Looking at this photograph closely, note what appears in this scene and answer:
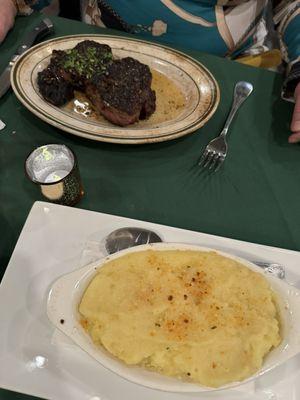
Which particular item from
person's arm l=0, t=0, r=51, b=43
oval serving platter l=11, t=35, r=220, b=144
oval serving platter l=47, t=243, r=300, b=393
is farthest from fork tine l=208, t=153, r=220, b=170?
person's arm l=0, t=0, r=51, b=43

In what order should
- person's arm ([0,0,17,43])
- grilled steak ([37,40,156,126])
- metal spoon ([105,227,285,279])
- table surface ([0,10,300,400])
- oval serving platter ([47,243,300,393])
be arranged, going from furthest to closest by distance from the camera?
person's arm ([0,0,17,43]) → grilled steak ([37,40,156,126]) → table surface ([0,10,300,400]) → metal spoon ([105,227,285,279]) → oval serving platter ([47,243,300,393])

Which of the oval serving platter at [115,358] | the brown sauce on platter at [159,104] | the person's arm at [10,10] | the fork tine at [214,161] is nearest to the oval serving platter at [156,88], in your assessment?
the brown sauce on platter at [159,104]

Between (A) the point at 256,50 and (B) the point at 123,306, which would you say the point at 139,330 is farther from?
(A) the point at 256,50

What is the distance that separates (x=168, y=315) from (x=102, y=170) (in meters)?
0.54

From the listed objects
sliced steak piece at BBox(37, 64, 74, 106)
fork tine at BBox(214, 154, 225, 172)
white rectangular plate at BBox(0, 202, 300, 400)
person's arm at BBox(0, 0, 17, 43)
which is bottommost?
white rectangular plate at BBox(0, 202, 300, 400)

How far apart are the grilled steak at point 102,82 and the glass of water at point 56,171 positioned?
0.25 meters

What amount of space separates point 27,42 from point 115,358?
1.20 metres

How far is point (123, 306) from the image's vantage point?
869 mm

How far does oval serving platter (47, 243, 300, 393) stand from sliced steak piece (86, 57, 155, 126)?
505 millimetres

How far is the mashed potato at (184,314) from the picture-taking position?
0.81m

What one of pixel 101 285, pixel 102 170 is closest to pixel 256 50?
pixel 102 170

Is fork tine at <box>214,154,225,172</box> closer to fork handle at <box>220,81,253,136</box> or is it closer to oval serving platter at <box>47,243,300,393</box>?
fork handle at <box>220,81,253,136</box>

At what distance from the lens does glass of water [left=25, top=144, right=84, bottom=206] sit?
106 centimetres

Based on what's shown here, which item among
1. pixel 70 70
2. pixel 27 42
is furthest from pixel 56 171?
pixel 27 42
